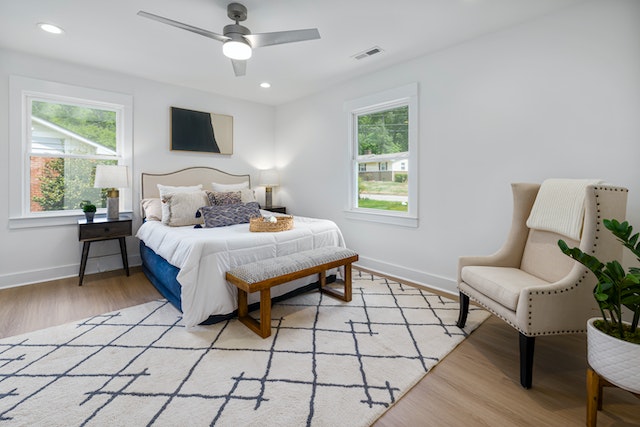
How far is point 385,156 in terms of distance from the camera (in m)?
3.84

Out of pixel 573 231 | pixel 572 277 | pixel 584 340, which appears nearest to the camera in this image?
pixel 572 277

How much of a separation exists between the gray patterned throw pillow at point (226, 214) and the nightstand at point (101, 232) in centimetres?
102

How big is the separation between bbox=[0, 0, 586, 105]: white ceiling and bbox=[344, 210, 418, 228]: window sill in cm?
183

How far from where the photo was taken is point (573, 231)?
6.44ft

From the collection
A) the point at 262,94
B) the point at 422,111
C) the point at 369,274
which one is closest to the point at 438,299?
the point at 369,274

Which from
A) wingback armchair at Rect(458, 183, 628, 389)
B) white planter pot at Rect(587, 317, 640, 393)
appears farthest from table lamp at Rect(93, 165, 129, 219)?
white planter pot at Rect(587, 317, 640, 393)

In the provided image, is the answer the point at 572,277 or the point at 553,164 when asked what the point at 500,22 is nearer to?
the point at 553,164

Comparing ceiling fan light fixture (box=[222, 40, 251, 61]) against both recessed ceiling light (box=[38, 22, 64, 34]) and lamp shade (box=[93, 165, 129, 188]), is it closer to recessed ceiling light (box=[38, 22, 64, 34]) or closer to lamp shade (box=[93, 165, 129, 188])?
recessed ceiling light (box=[38, 22, 64, 34])

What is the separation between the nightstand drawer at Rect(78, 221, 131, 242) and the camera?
336 cm

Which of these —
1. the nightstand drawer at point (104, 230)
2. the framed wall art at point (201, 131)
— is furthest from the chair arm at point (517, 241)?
the framed wall art at point (201, 131)

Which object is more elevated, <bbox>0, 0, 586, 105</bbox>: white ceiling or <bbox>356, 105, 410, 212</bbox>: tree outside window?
<bbox>0, 0, 586, 105</bbox>: white ceiling

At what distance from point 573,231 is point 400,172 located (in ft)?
6.51

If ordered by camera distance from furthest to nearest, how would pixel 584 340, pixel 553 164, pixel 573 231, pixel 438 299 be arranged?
pixel 438 299, pixel 553 164, pixel 584 340, pixel 573 231

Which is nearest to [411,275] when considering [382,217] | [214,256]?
[382,217]
